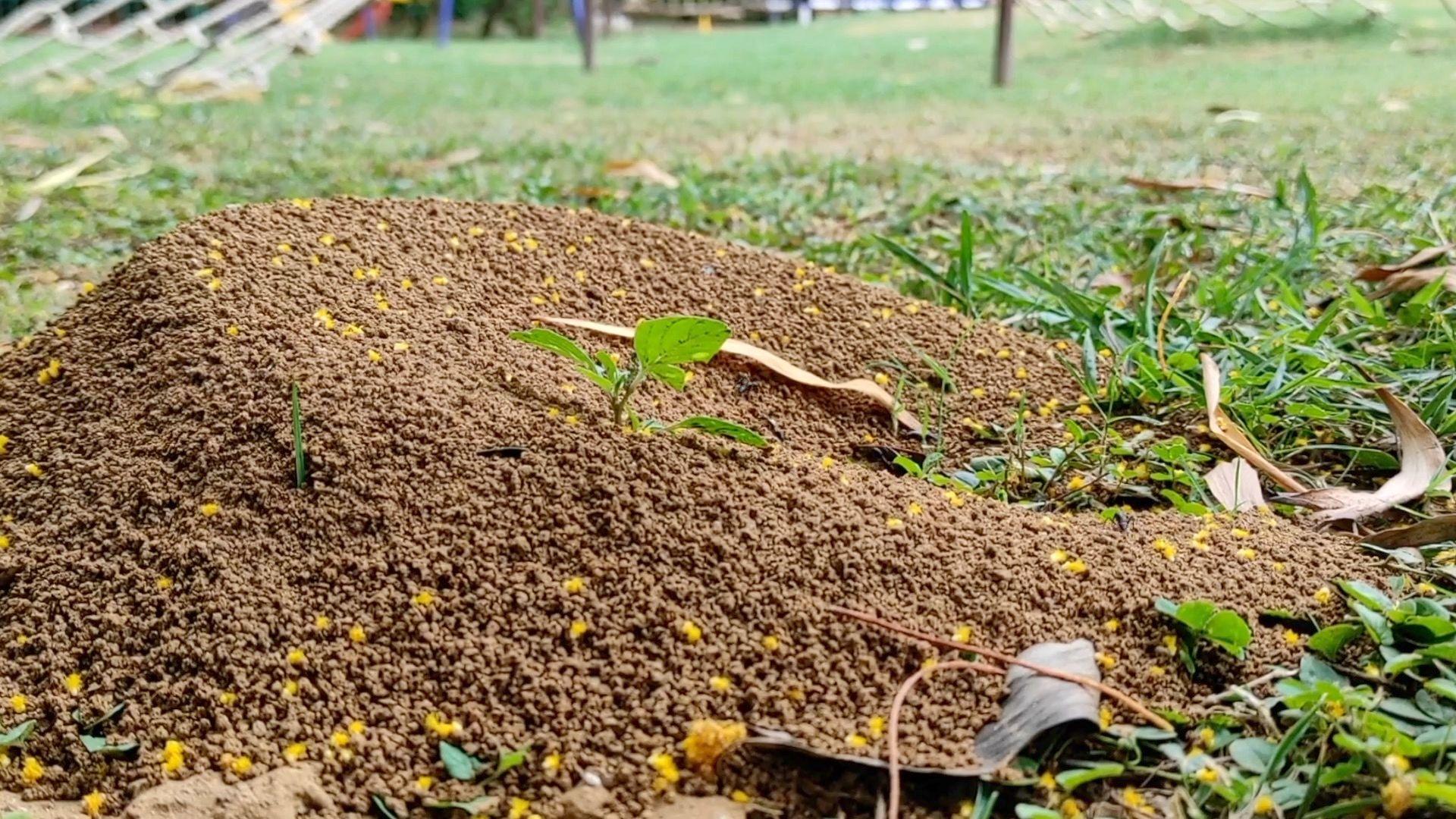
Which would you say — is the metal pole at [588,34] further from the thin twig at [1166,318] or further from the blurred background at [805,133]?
the thin twig at [1166,318]

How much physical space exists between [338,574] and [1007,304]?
148 cm

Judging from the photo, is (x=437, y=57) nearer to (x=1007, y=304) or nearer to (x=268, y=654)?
(x=1007, y=304)

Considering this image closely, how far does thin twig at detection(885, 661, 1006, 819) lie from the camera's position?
3.51 ft

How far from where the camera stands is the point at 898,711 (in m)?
1.15

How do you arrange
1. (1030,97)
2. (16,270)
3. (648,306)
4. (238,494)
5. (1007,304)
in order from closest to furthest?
(238,494), (648,306), (1007,304), (16,270), (1030,97)

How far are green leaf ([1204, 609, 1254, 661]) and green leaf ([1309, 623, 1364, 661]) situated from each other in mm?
70

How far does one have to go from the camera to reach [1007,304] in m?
2.34

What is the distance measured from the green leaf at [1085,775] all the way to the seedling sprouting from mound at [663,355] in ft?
1.80

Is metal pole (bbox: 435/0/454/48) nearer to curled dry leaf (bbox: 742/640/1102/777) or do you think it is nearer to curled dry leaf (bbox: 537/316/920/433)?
curled dry leaf (bbox: 537/316/920/433)

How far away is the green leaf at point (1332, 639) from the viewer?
123 centimetres

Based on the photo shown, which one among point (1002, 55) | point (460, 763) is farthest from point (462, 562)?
point (1002, 55)

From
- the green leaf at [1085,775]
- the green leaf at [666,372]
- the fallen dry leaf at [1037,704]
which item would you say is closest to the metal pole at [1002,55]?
the green leaf at [666,372]

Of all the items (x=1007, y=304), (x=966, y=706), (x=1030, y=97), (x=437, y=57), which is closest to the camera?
(x=966, y=706)

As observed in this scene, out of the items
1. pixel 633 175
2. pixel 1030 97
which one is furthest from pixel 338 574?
pixel 1030 97
